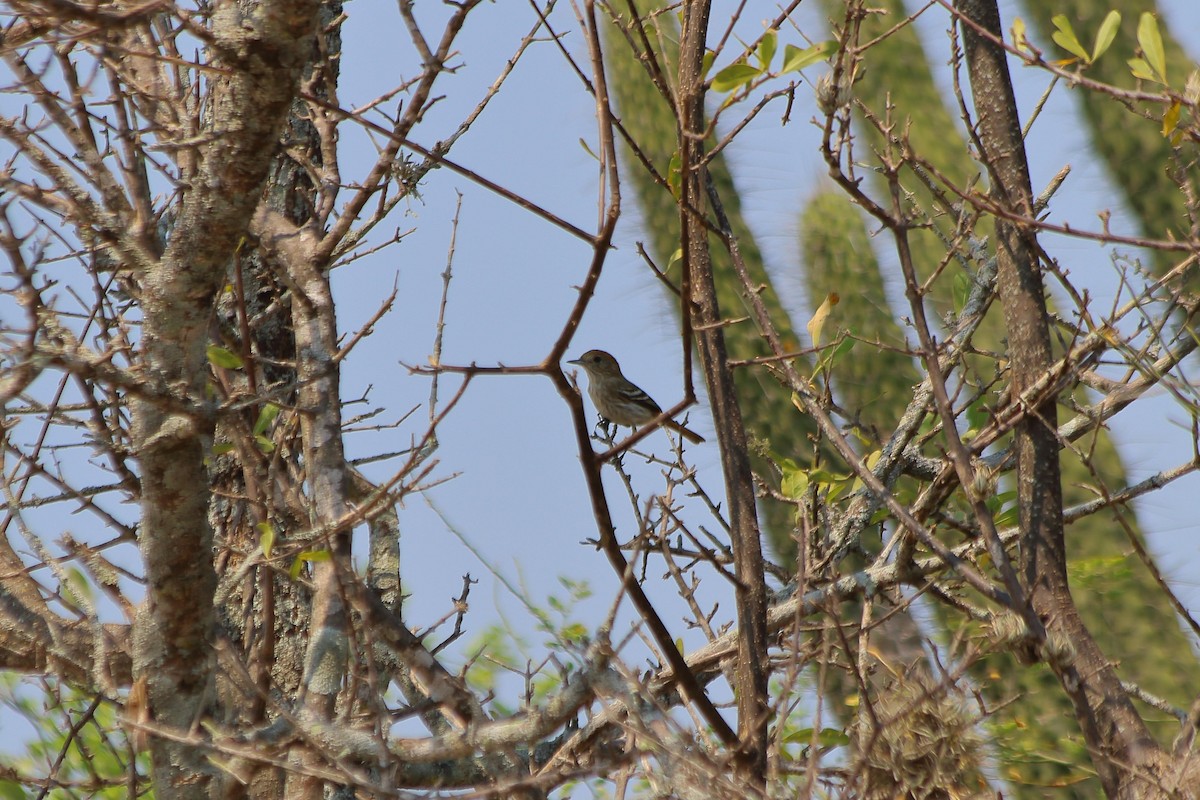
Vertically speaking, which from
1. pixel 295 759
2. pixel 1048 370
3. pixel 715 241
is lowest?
pixel 295 759

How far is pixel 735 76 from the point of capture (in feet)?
7.66

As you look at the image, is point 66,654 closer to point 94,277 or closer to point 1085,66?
point 94,277

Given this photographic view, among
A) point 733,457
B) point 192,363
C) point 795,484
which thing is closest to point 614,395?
point 795,484

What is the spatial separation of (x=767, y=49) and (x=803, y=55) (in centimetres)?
7

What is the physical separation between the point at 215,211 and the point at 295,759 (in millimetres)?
1543

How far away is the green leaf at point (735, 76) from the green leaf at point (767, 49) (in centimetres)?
2

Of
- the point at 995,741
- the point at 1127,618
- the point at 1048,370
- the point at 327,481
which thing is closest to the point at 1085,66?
the point at 1048,370

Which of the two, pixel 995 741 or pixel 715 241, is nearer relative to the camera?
pixel 995 741

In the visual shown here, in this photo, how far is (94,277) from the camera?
4.04 meters

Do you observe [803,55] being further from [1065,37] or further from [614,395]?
[614,395]

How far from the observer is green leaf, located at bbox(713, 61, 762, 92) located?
7.64ft

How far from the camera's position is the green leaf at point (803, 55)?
2.30m

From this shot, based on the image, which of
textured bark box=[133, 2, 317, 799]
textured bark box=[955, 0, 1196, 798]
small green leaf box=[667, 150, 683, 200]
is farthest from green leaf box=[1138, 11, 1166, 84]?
textured bark box=[133, 2, 317, 799]

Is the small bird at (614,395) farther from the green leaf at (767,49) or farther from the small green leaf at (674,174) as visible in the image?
the green leaf at (767,49)
